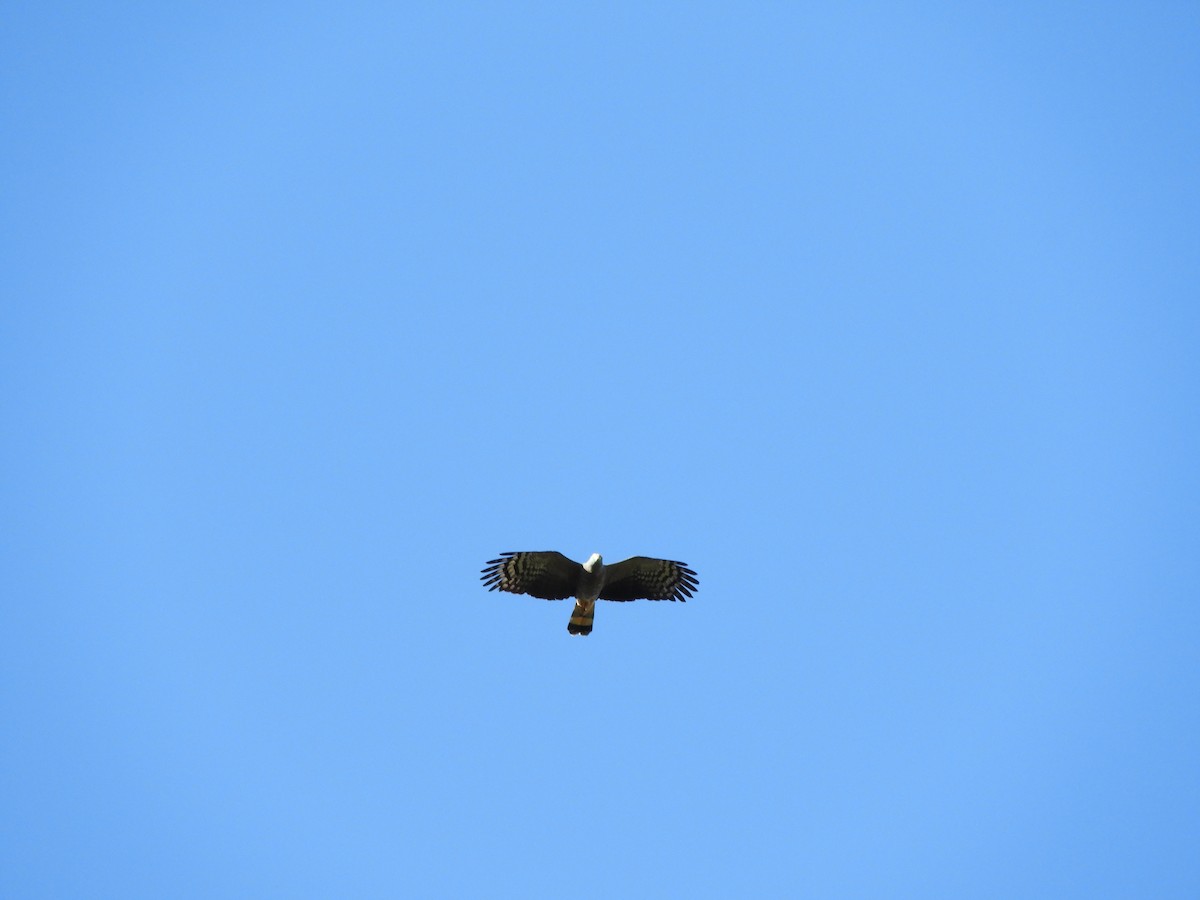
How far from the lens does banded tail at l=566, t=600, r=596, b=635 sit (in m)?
15.5

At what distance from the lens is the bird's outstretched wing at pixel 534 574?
15.3 m

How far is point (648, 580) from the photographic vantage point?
52.9 ft

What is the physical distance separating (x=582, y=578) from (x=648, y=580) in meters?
1.28

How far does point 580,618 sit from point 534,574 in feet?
3.13

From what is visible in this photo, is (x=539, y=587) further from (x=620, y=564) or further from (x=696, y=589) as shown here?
(x=696, y=589)

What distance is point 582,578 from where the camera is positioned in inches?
604

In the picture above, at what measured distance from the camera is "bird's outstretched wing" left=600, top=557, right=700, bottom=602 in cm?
1597

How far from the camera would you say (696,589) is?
52.4ft

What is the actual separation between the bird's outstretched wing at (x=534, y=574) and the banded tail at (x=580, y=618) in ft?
0.86

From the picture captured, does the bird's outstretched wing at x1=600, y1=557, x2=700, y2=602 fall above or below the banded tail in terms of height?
above

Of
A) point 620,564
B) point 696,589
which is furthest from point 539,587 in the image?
point 696,589

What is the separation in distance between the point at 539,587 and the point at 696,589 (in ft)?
7.98

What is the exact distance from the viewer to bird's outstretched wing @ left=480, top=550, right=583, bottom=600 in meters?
15.3

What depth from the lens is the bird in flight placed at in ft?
50.2
